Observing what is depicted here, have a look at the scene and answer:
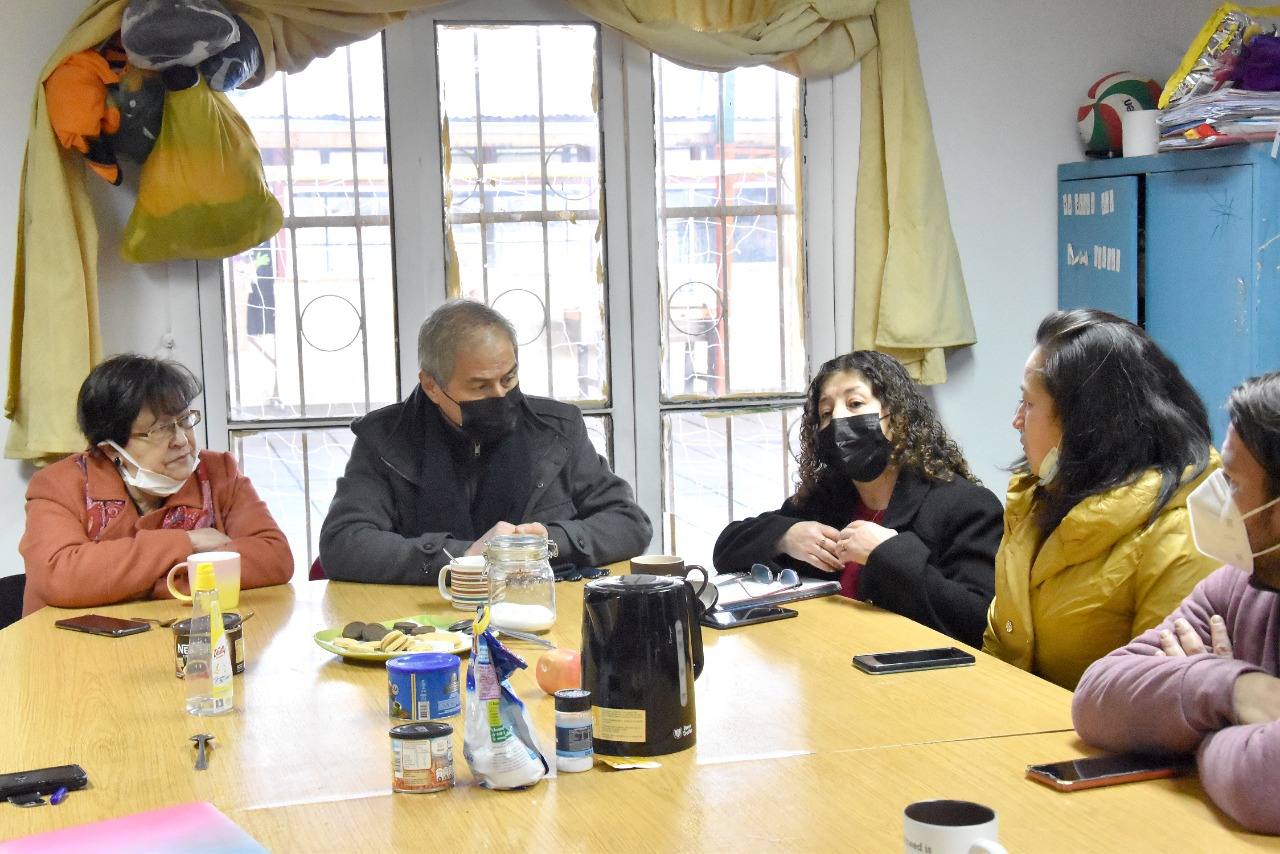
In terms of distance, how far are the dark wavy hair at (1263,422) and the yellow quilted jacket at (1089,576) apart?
47 cm

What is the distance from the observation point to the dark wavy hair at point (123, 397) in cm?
271

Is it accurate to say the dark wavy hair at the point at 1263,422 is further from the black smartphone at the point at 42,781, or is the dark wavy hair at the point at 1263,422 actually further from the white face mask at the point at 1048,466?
the black smartphone at the point at 42,781

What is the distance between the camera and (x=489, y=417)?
2936 mm

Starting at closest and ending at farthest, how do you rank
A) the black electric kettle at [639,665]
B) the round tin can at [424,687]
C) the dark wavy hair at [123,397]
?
the black electric kettle at [639,665] < the round tin can at [424,687] < the dark wavy hair at [123,397]

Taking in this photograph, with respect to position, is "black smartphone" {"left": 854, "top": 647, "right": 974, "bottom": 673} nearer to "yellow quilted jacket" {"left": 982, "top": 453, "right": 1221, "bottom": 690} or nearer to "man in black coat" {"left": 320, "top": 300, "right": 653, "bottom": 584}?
"yellow quilted jacket" {"left": 982, "top": 453, "right": 1221, "bottom": 690}

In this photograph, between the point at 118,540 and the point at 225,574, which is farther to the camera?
the point at 118,540

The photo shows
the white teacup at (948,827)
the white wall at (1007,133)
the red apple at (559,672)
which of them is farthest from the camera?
the white wall at (1007,133)

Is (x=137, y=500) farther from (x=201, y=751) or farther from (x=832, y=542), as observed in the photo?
(x=832, y=542)

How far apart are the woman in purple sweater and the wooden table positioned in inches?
2.2

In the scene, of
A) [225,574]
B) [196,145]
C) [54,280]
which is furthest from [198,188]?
[225,574]

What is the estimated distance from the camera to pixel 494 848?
52.3 inches

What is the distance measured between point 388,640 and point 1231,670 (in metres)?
1.22

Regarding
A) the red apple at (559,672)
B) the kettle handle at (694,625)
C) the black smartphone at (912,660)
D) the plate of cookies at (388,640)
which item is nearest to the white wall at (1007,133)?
the black smartphone at (912,660)

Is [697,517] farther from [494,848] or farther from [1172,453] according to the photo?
[494,848]
